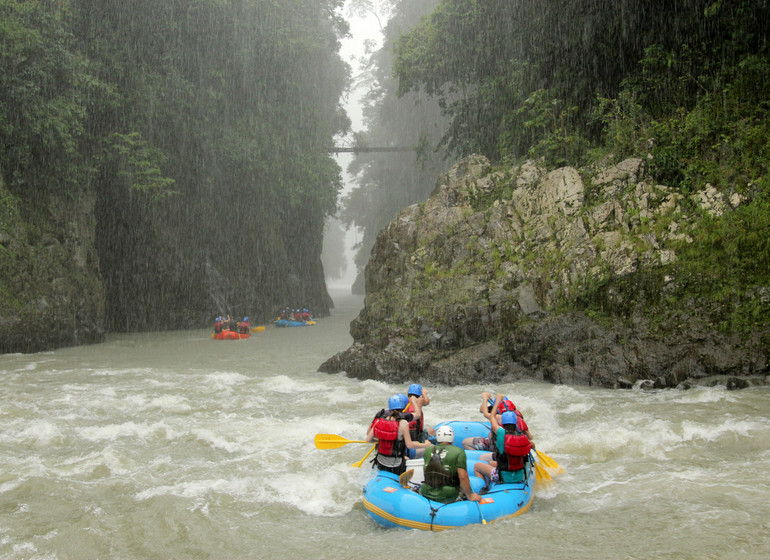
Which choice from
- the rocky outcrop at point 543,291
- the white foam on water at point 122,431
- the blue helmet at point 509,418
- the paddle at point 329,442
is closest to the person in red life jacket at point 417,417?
the paddle at point 329,442

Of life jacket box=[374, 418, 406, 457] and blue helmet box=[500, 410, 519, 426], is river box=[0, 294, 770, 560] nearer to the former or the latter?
life jacket box=[374, 418, 406, 457]

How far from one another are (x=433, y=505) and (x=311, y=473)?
88.5 inches

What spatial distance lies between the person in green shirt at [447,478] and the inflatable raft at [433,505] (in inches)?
3.9

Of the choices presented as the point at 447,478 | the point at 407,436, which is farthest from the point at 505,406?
the point at 447,478

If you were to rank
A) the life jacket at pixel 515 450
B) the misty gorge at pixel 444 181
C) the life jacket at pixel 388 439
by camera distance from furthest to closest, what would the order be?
the misty gorge at pixel 444 181 < the life jacket at pixel 388 439 < the life jacket at pixel 515 450

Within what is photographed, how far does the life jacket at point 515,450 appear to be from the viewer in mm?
6832

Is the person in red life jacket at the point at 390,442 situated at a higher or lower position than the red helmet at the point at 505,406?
lower

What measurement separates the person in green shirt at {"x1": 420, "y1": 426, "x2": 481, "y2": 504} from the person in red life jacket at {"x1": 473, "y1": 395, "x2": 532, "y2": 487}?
0.55 meters

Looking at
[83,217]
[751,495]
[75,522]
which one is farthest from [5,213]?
[751,495]

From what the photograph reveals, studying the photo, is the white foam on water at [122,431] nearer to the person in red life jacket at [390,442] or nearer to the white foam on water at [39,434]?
the white foam on water at [39,434]

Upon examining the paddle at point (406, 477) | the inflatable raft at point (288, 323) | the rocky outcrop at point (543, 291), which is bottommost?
the inflatable raft at point (288, 323)

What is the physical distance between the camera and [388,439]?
728 cm

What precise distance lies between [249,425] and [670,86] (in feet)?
41.0

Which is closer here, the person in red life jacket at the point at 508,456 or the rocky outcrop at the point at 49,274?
the person in red life jacket at the point at 508,456
